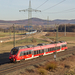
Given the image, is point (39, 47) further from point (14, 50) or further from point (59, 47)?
point (59, 47)

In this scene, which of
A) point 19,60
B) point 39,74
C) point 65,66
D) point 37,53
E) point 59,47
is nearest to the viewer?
point 39,74

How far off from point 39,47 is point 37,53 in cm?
155

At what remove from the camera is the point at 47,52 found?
3497cm

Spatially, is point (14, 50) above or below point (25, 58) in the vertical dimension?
above

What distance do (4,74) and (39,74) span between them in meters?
5.45

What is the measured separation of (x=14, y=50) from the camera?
27812 millimetres

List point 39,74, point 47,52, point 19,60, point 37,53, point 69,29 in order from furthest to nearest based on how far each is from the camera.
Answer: point 69,29 → point 47,52 → point 37,53 → point 19,60 → point 39,74

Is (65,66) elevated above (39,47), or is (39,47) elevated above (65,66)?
(39,47)

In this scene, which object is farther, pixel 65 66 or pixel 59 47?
pixel 59 47

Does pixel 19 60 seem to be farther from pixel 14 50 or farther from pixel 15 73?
pixel 15 73

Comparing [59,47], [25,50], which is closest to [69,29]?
[59,47]

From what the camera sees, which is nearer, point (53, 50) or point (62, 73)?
point (62, 73)

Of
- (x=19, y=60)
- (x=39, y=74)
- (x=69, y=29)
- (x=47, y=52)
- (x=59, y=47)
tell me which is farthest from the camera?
(x=69, y=29)

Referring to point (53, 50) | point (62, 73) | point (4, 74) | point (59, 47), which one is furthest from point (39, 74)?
point (59, 47)
